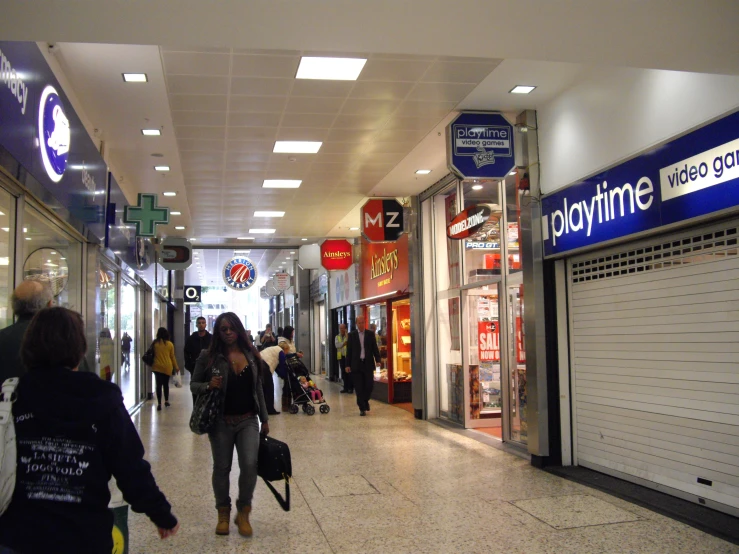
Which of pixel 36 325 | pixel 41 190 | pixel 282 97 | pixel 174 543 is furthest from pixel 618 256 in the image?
pixel 36 325

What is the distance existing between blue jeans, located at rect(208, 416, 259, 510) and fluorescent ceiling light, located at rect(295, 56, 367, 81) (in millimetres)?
3106

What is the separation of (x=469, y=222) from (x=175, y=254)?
351 inches

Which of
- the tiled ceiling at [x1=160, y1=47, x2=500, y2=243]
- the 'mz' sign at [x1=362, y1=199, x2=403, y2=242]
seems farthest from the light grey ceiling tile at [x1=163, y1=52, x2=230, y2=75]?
the 'mz' sign at [x1=362, y1=199, x2=403, y2=242]

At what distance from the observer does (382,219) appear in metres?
11.5

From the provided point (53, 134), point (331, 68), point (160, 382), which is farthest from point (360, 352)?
point (53, 134)

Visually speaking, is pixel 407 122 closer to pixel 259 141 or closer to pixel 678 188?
pixel 259 141

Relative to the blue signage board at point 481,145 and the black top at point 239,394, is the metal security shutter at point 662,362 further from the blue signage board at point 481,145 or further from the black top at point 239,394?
the black top at point 239,394

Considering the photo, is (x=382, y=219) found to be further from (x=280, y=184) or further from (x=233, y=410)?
(x=233, y=410)

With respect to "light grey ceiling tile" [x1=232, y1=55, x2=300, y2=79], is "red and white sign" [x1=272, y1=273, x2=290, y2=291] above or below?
below

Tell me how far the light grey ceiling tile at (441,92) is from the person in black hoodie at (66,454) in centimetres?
532

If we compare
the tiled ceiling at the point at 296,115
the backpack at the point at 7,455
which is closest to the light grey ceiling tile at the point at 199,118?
the tiled ceiling at the point at 296,115

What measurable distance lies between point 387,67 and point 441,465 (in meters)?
3.90

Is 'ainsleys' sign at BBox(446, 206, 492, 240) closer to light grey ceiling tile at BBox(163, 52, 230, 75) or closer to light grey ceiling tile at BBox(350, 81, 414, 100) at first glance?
light grey ceiling tile at BBox(350, 81, 414, 100)

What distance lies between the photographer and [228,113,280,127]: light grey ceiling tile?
25.1 feet
